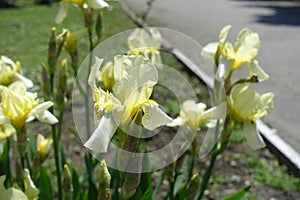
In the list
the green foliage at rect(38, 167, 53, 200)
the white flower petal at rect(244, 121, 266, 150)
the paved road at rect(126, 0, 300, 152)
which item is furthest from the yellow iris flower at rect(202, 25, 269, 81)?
the paved road at rect(126, 0, 300, 152)

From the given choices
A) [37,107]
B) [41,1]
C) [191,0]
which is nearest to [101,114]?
[37,107]

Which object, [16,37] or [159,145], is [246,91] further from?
[16,37]

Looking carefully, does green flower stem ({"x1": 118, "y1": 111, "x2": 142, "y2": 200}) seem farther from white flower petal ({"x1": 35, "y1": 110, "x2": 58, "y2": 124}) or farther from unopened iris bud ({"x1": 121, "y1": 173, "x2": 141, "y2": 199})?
white flower petal ({"x1": 35, "y1": 110, "x2": 58, "y2": 124})

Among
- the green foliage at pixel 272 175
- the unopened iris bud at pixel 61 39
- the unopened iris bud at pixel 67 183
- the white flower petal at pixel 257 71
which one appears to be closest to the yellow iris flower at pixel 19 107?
the unopened iris bud at pixel 67 183

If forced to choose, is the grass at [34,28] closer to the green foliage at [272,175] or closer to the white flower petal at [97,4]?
the green foliage at [272,175]

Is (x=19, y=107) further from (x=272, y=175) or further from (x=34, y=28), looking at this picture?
(x=34, y=28)

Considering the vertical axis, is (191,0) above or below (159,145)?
below

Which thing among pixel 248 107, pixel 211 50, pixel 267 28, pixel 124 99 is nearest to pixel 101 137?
pixel 124 99
